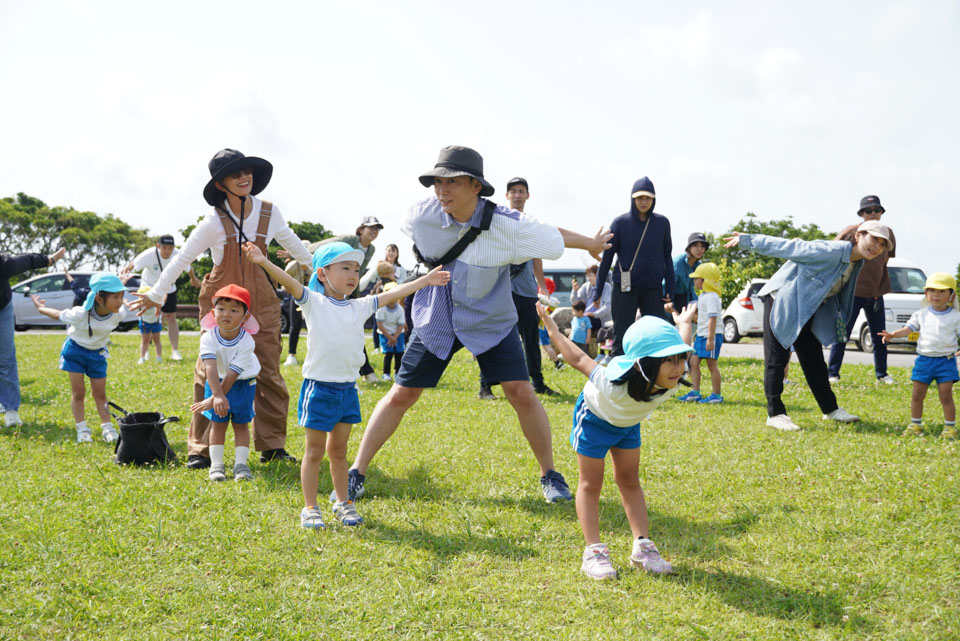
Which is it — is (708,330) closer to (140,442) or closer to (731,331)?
(140,442)

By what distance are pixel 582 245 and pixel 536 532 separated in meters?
1.71

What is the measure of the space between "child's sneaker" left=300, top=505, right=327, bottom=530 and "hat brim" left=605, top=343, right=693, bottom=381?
6.24ft

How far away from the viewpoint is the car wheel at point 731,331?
2302 cm

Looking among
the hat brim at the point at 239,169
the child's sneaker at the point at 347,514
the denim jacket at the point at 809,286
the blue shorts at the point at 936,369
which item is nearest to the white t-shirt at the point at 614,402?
the child's sneaker at the point at 347,514

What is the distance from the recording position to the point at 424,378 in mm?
4594

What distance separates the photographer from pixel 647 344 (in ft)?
10.4

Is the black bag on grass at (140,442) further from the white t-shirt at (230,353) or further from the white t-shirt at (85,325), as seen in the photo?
the white t-shirt at (85,325)

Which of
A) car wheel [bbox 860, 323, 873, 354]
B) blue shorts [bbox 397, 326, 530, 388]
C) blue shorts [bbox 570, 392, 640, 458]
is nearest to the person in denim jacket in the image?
blue shorts [bbox 397, 326, 530, 388]

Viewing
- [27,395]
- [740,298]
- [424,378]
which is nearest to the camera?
[424,378]

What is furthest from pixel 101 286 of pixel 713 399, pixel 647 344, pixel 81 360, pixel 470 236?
pixel 713 399

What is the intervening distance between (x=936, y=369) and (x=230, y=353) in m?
6.25

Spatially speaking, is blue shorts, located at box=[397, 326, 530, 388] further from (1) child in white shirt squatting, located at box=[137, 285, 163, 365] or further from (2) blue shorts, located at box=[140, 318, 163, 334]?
(2) blue shorts, located at box=[140, 318, 163, 334]

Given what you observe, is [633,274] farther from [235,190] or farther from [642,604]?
[642,604]

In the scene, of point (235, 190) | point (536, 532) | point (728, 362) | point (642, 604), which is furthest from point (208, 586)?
point (728, 362)
